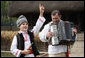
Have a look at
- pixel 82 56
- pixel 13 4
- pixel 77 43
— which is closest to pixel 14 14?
pixel 13 4

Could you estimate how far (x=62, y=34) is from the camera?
4.75m

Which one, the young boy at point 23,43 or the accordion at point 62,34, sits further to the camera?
the accordion at point 62,34

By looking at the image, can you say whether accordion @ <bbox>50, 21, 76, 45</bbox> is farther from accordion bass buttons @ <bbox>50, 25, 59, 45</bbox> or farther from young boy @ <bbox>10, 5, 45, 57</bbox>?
young boy @ <bbox>10, 5, 45, 57</bbox>

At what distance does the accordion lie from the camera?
4.70 metres

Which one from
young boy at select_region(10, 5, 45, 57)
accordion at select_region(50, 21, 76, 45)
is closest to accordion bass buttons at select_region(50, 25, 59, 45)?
accordion at select_region(50, 21, 76, 45)

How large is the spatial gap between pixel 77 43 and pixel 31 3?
2.16 metres

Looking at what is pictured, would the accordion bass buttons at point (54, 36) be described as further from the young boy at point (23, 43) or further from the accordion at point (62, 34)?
the young boy at point (23, 43)

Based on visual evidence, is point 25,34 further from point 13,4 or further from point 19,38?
point 13,4

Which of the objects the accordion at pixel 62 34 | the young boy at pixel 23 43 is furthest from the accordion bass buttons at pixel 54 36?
the young boy at pixel 23 43

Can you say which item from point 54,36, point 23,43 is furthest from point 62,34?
point 23,43

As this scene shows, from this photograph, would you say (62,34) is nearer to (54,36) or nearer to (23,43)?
(54,36)

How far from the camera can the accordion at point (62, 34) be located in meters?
4.70

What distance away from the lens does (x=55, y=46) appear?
475 cm

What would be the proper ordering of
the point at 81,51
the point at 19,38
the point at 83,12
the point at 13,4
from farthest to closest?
1. the point at 13,4
2. the point at 83,12
3. the point at 81,51
4. the point at 19,38
